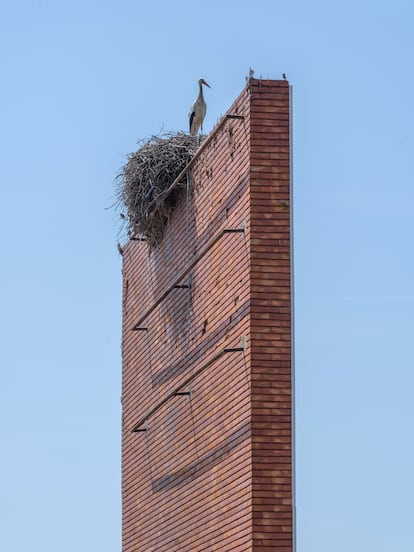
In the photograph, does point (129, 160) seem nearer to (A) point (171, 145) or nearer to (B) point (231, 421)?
(A) point (171, 145)

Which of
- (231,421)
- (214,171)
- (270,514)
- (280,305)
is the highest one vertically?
(214,171)

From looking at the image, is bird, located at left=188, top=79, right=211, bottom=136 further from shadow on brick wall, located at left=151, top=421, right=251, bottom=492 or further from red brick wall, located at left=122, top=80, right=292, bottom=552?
shadow on brick wall, located at left=151, top=421, right=251, bottom=492

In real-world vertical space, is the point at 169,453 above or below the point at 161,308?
below

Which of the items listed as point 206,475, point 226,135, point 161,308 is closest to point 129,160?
point 161,308

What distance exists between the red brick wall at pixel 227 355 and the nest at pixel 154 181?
0.26 metres

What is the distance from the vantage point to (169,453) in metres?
16.9

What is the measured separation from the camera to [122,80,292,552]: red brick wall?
13.6 metres

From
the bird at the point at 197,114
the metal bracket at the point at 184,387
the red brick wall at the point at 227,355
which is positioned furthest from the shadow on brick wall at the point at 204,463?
the bird at the point at 197,114

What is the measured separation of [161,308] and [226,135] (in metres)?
3.10

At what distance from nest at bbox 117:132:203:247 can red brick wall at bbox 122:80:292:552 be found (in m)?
0.26

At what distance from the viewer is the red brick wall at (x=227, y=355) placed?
44.7ft

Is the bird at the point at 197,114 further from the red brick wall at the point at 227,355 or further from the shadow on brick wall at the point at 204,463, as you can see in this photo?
the shadow on brick wall at the point at 204,463

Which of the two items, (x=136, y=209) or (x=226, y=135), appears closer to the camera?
(x=226, y=135)

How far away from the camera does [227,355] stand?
14.6 meters
